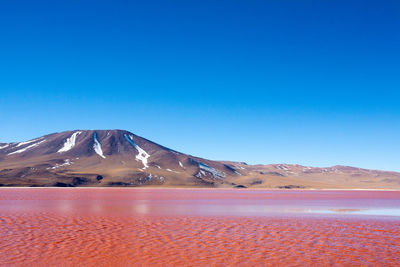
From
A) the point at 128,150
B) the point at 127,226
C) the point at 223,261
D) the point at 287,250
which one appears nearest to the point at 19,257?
the point at 223,261

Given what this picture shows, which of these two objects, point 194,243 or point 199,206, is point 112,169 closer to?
point 199,206

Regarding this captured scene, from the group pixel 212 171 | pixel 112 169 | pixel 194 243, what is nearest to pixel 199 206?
pixel 194 243

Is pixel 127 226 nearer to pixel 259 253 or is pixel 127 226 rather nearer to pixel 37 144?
pixel 259 253

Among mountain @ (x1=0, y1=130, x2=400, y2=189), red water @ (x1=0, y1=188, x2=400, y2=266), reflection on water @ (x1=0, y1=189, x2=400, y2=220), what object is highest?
mountain @ (x1=0, y1=130, x2=400, y2=189)

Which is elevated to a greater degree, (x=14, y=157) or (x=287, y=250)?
(x=14, y=157)

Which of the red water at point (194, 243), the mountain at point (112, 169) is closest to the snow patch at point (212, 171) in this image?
the mountain at point (112, 169)

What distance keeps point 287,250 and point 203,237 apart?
3.54 meters

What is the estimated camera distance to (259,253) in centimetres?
1062

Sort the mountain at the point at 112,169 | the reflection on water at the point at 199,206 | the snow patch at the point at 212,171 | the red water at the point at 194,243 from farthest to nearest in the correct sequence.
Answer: the snow patch at the point at 212,171 → the mountain at the point at 112,169 → the reflection on water at the point at 199,206 → the red water at the point at 194,243

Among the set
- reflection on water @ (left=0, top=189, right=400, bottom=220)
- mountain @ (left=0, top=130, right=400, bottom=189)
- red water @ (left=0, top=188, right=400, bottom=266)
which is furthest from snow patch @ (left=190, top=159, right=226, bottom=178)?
red water @ (left=0, top=188, right=400, bottom=266)

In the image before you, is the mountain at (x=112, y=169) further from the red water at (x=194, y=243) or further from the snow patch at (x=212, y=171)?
the red water at (x=194, y=243)

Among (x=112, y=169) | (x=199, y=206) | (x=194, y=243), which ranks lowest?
(x=194, y=243)

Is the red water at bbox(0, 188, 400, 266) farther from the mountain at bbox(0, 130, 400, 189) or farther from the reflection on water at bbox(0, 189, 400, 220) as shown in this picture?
the mountain at bbox(0, 130, 400, 189)

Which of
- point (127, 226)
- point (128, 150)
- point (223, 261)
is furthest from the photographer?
point (128, 150)
